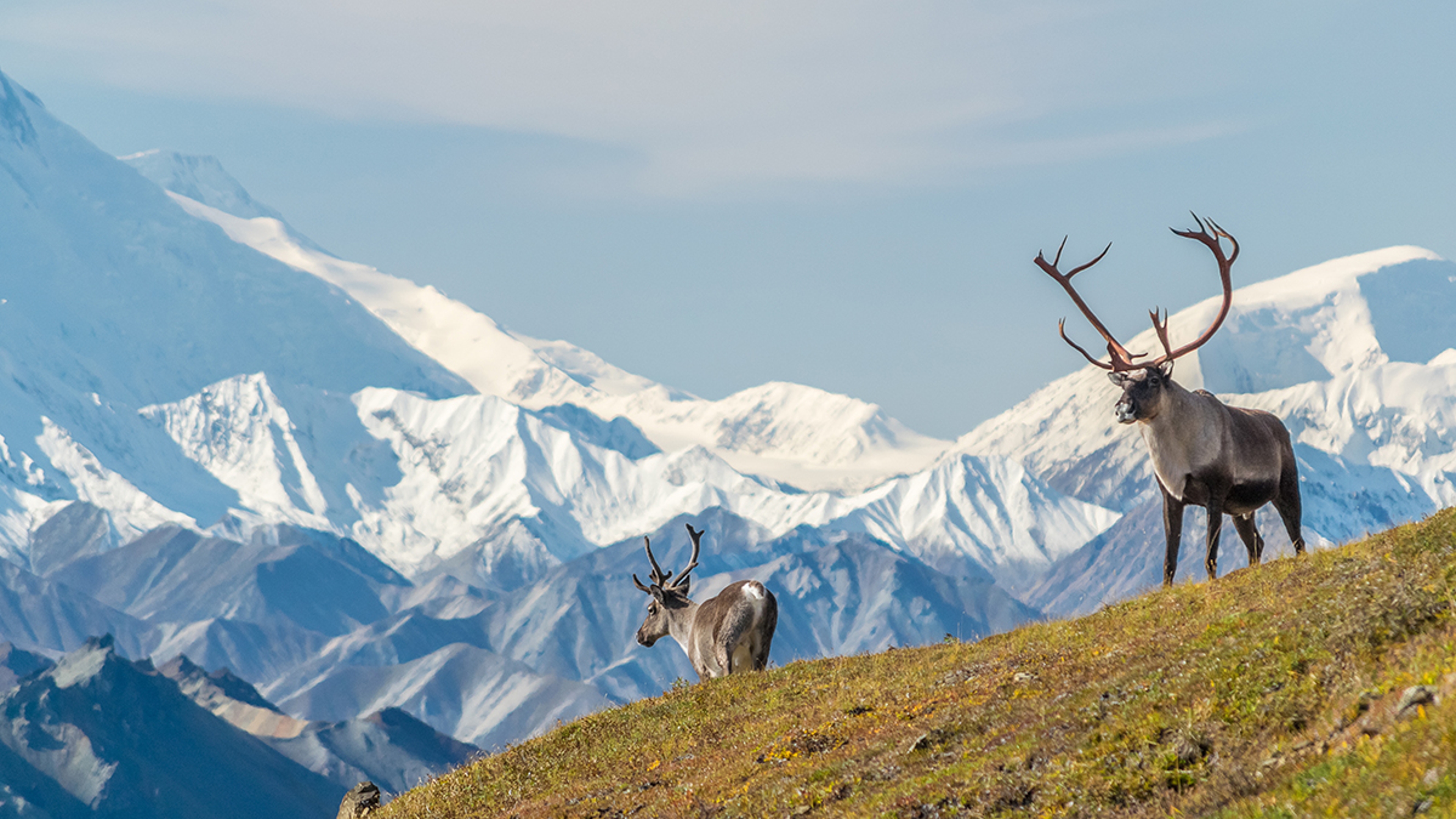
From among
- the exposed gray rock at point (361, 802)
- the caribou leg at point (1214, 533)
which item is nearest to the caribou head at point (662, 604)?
the exposed gray rock at point (361, 802)

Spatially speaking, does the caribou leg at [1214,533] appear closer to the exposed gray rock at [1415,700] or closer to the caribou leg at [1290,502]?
the caribou leg at [1290,502]

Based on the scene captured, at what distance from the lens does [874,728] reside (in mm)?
19484

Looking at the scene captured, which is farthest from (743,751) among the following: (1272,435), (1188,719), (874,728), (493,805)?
(1272,435)

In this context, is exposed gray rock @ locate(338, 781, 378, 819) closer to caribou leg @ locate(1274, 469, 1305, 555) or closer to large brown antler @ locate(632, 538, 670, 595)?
large brown antler @ locate(632, 538, 670, 595)

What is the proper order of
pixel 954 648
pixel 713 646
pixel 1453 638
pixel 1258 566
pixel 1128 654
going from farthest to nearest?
pixel 713 646 < pixel 954 648 < pixel 1258 566 < pixel 1128 654 < pixel 1453 638

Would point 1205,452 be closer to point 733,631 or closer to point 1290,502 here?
point 1290,502

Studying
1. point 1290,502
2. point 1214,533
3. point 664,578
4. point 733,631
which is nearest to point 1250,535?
point 1290,502

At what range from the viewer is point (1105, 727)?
50.4ft

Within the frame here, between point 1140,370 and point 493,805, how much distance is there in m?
13.0

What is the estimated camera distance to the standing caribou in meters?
25.4

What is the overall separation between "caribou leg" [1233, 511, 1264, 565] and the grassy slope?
3.76 metres

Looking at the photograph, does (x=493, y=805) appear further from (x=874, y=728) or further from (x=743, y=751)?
(x=874, y=728)

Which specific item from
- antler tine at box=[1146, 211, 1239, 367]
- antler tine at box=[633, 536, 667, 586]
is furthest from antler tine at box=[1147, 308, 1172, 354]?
antler tine at box=[633, 536, 667, 586]

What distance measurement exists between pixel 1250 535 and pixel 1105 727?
1287cm
